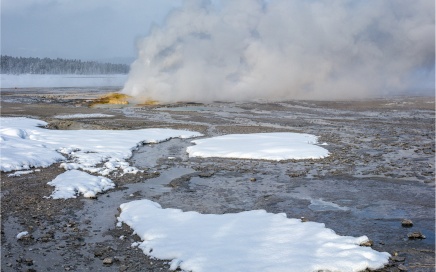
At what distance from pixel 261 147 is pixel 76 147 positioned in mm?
6897

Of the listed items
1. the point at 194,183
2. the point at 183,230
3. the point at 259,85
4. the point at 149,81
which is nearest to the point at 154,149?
the point at 194,183

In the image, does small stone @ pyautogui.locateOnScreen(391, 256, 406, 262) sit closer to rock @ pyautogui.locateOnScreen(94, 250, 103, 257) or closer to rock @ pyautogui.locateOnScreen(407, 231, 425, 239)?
rock @ pyautogui.locateOnScreen(407, 231, 425, 239)

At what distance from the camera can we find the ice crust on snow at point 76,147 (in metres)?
12.6

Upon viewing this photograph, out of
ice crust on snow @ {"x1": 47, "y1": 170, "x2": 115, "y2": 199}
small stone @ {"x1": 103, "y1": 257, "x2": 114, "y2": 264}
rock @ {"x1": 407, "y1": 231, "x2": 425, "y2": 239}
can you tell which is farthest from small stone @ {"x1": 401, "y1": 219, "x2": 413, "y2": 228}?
ice crust on snow @ {"x1": 47, "y1": 170, "x2": 115, "y2": 199}

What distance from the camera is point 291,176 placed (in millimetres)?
11797

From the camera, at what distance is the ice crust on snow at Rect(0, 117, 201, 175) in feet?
41.2

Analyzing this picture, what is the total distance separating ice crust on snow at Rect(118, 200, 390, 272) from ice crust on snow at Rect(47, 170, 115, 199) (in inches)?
75.4

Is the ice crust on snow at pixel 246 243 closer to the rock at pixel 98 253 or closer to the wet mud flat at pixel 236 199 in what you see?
the wet mud flat at pixel 236 199

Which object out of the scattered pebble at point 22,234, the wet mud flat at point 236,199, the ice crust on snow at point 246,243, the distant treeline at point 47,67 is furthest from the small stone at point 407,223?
the distant treeline at point 47,67

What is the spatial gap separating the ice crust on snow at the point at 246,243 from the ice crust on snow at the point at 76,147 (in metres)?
4.73

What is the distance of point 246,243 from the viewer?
674 centimetres

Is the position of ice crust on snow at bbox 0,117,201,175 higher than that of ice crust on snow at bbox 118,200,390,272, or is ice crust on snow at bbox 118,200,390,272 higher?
ice crust on snow at bbox 0,117,201,175

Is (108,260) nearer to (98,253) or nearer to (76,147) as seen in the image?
(98,253)

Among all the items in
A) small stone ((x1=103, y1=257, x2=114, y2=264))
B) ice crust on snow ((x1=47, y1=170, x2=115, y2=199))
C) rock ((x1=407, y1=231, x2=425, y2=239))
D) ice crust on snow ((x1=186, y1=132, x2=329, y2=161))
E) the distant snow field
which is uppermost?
the distant snow field
